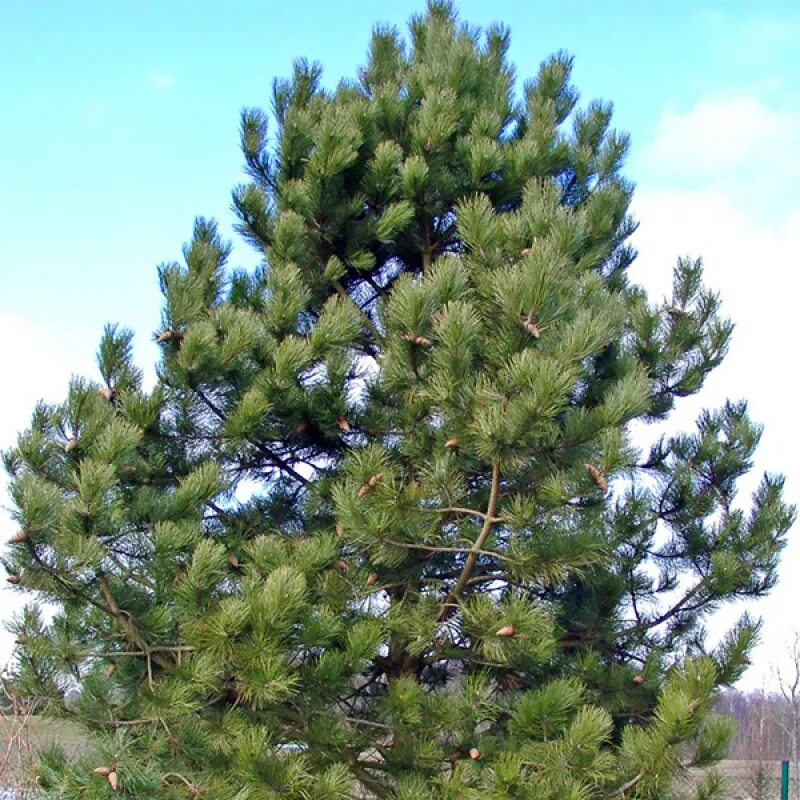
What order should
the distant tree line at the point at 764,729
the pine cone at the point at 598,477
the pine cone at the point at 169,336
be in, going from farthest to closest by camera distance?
1. the distant tree line at the point at 764,729
2. the pine cone at the point at 169,336
3. the pine cone at the point at 598,477

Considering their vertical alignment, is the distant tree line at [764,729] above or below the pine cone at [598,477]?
above

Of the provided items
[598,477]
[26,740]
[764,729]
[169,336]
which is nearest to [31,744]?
[26,740]

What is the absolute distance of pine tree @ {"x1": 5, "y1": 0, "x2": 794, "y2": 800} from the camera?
395 cm

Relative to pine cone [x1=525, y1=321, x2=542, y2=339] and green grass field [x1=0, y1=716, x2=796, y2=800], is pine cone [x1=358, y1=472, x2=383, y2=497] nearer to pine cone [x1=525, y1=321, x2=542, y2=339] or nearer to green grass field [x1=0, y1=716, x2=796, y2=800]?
pine cone [x1=525, y1=321, x2=542, y2=339]

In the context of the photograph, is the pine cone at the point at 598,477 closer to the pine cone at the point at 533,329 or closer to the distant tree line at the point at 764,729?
the pine cone at the point at 533,329

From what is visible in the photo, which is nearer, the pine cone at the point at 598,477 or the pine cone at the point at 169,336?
the pine cone at the point at 598,477

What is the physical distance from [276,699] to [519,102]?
3.62 metres

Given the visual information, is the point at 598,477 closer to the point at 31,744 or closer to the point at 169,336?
the point at 169,336

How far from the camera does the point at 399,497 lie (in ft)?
13.5

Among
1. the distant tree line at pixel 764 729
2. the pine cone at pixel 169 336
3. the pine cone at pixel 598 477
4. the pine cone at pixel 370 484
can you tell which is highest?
the distant tree line at pixel 764 729

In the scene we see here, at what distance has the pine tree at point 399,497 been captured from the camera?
3947 millimetres

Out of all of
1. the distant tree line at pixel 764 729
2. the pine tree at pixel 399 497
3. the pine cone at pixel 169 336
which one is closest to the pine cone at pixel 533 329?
the pine tree at pixel 399 497

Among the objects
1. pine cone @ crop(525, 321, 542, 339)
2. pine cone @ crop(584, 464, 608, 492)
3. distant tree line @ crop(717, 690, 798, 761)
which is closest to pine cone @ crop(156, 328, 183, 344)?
pine cone @ crop(525, 321, 542, 339)

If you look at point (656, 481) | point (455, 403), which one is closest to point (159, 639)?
point (455, 403)
